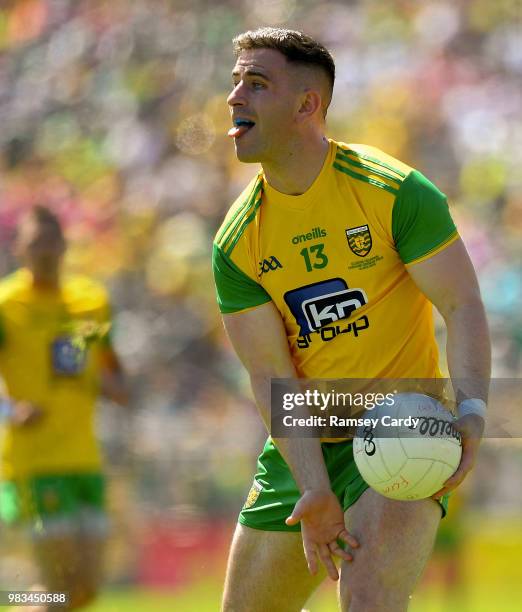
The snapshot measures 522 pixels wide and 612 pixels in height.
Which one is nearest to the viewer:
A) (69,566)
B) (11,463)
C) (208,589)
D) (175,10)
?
(69,566)

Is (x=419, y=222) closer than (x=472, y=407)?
No

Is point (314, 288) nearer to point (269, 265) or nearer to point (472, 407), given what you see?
point (269, 265)

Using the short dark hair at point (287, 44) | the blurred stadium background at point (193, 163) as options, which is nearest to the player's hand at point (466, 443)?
the short dark hair at point (287, 44)

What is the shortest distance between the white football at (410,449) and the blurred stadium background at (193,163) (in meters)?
5.05

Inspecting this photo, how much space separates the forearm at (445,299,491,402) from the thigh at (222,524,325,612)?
3.00 feet

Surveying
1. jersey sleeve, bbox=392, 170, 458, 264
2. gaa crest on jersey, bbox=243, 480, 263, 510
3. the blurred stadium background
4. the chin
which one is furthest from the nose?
the blurred stadium background

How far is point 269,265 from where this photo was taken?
4.36m

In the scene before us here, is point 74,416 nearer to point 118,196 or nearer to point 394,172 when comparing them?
point 394,172

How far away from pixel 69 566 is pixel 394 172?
3597mm

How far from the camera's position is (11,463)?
721cm

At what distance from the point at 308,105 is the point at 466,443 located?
1435 millimetres

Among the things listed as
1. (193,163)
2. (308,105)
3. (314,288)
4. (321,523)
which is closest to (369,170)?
(308,105)

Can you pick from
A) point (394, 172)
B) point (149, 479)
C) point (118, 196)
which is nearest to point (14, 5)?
point (118, 196)

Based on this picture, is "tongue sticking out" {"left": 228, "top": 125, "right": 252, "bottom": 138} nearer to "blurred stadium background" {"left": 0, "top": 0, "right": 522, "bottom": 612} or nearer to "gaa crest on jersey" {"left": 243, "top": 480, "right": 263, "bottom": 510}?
"gaa crest on jersey" {"left": 243, "top": 480, "right": 263, "bottom": 510}
